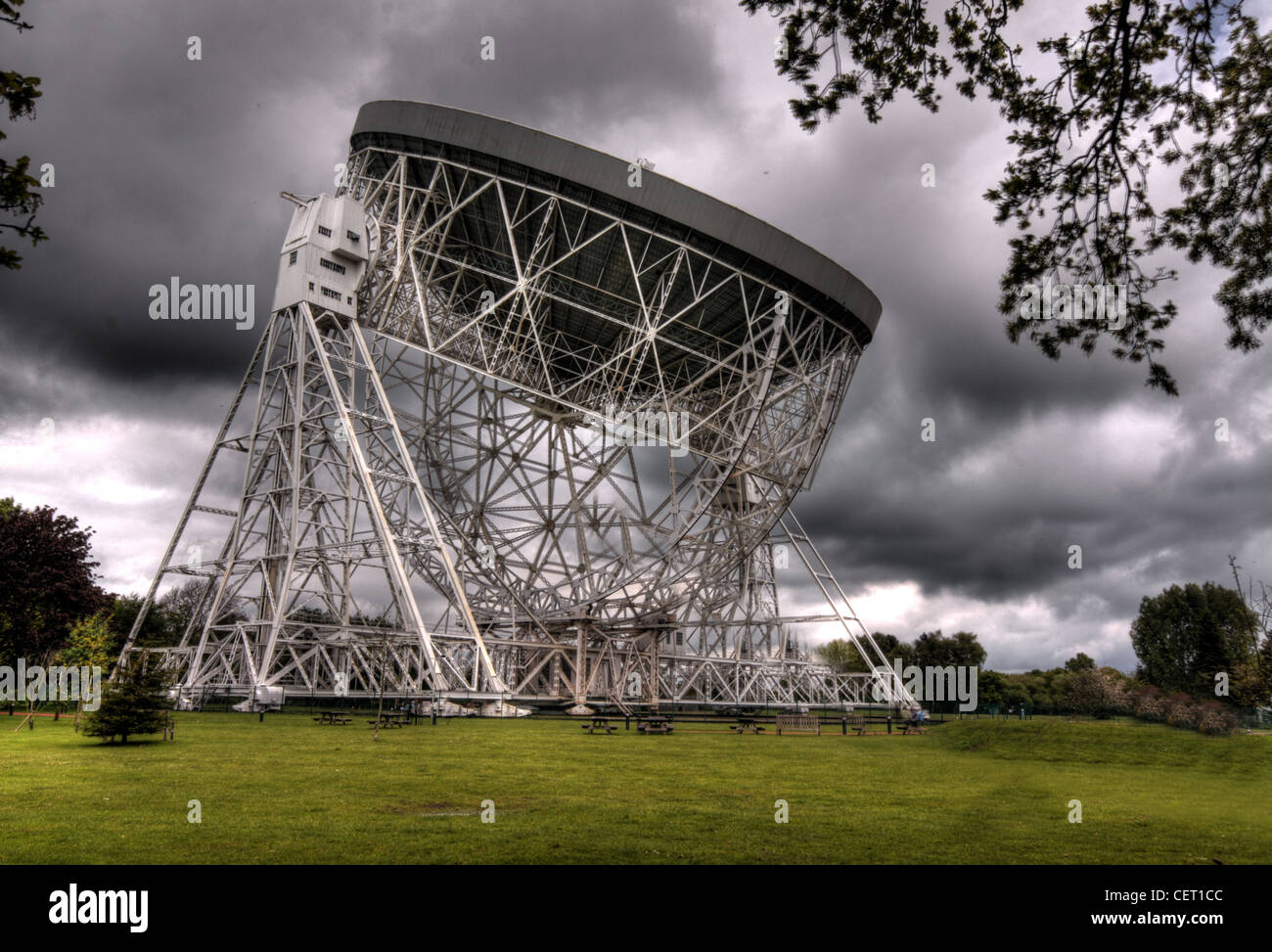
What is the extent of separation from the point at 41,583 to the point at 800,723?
28.6 meters

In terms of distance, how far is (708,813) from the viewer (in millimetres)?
9961

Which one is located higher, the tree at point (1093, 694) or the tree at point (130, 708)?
the tree at point (130, 708)

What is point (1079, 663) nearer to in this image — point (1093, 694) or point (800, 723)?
point (1093, 694)

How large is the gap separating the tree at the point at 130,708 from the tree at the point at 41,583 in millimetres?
17784

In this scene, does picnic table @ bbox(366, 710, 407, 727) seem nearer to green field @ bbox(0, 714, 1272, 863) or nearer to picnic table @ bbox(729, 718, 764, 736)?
green field @ bbox(0, 714, 1272, 863)

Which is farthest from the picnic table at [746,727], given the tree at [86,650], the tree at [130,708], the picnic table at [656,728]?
the tree at [86,650]

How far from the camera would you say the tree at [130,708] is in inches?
669

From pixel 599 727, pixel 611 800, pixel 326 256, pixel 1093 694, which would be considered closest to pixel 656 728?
pixel 599 727

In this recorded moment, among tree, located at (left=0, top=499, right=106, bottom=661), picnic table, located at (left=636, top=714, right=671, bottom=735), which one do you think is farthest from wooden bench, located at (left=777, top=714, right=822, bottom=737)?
tree, located at (left=0, top=499, right=106, bottom=661)

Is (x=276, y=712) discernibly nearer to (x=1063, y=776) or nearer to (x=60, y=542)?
(x=60, y=542)

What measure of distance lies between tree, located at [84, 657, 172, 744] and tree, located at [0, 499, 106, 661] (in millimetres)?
17784

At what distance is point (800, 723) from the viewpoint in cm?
2898

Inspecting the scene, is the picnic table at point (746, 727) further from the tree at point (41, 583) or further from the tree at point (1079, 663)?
the tree at point (1079, 663)
